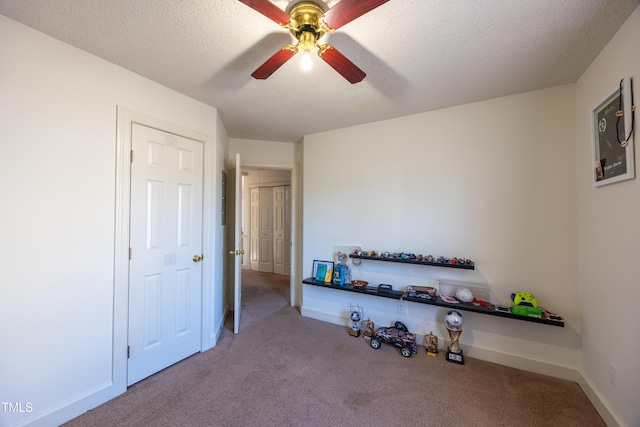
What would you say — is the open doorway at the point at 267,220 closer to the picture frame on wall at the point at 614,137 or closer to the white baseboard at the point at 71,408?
the white baseboard at the point at 71,408

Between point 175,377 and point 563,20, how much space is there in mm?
3647

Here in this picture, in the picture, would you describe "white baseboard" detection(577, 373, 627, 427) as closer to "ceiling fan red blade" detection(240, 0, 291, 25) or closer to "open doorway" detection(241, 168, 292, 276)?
"ceiling fan red blade" detection(240, 0, 291, 25)

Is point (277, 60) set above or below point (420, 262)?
above

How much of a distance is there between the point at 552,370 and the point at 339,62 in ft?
9.72

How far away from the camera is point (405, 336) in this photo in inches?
98.2

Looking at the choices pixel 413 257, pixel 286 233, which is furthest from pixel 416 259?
pixel 286 233

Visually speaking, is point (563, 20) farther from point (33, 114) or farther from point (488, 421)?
point (33, 114)

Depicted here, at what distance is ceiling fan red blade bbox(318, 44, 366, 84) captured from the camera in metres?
1.34

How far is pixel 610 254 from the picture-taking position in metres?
1.62

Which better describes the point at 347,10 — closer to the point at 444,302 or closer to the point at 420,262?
the point at 420,262

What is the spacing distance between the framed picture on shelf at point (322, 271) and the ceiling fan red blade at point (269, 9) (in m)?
2.56

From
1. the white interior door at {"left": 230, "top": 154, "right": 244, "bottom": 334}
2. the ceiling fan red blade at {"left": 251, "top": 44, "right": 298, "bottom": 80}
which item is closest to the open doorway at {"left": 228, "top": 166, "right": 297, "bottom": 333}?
the white interior door at {"left": 230, "top": 154, "right": 244, "bottom": 334}

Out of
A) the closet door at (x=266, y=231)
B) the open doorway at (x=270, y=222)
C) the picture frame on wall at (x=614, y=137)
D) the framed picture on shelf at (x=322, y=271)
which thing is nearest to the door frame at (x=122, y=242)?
the framed picture on shelf at (x=322, y=271)

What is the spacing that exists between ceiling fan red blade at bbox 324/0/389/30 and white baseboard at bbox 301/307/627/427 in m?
2.69
